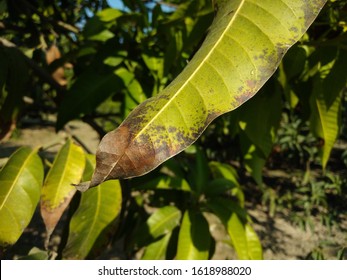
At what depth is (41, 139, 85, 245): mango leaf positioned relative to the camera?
804mm

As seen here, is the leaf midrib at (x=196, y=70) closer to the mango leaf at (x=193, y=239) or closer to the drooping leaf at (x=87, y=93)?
the drooping leaf at (x=87, y=93)

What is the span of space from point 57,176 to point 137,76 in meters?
0.49

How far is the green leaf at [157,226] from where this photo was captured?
1.42 meters

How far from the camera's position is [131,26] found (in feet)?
4.70

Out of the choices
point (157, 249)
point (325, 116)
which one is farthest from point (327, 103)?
point (157, 249)

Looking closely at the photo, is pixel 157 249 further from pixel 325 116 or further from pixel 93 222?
pixel 325 116

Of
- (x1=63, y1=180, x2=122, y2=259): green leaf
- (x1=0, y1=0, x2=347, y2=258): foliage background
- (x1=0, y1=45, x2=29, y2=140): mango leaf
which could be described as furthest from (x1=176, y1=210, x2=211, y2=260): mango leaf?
(x1=0, y1=45, x2=29, y2=140): mango leaf

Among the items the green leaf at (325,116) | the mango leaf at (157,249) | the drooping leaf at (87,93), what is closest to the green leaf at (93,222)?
the drooping leaf at (87,93)

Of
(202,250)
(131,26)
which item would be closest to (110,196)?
(202,250)

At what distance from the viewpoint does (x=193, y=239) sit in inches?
48.5

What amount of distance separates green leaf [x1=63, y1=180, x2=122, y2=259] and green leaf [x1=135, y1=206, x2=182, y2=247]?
0.54 m

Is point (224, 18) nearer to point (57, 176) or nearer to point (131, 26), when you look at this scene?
point (57, 176)

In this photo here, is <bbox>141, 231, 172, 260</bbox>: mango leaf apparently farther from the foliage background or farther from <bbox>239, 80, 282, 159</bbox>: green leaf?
<bbox>239, 80, 282, 159</bbox>: green leaf

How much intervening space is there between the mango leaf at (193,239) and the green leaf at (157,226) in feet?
0.43
